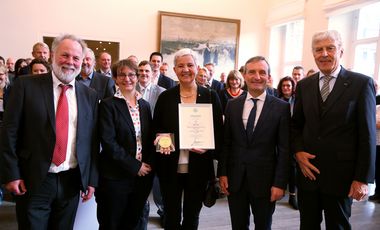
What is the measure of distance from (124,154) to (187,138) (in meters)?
0.43

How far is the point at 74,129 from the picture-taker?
1.92 m

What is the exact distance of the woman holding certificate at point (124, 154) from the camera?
2078 mm

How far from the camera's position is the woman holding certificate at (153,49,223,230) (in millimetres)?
2115

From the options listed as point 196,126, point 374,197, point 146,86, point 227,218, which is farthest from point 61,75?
point 374,197

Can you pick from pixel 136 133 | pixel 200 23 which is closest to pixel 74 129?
pixel 136 133

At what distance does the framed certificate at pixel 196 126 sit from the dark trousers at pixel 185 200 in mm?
254

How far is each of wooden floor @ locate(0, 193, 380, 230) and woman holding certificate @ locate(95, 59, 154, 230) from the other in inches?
44.8

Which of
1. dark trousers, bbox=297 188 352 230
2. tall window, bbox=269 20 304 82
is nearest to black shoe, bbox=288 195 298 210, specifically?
dark trousers, bbox=297 188 352 230

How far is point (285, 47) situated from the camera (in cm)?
905

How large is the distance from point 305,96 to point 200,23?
274 inches

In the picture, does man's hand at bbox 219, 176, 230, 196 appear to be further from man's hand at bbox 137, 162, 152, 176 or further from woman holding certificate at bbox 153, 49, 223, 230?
man's hand at bbox 137, 162, 152, 176

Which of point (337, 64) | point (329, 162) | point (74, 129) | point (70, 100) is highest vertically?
point (337, 64)

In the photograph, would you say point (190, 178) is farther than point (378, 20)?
No

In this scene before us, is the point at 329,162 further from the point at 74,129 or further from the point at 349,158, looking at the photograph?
the point at 74,129
